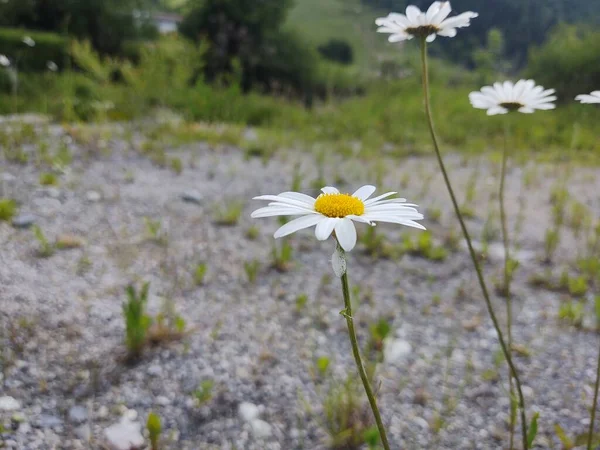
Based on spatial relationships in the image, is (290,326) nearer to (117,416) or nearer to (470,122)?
(117,416)

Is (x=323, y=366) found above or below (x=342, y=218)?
below

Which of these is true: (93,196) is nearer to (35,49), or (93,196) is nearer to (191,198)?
(191,198)

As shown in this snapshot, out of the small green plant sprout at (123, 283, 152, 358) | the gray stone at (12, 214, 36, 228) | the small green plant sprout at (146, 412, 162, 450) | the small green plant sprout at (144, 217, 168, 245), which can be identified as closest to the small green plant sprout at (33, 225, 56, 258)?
the gray stone at (12, 214, 36, 228)

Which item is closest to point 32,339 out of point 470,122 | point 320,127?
point 320,127

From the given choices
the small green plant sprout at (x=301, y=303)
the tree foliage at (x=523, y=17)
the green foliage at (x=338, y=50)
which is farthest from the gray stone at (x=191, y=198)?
the green foliage at (x=338, y=50)

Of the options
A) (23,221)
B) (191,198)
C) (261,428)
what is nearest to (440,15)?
(261,428)

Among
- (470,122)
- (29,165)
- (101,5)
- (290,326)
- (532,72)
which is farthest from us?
(101,5)

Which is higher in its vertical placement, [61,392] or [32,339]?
[32,339]
